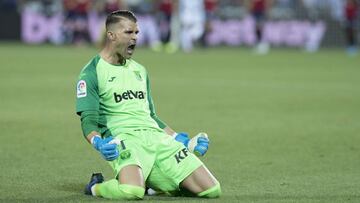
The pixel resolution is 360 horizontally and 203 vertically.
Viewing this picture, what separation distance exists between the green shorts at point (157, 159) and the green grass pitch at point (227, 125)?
0.59 ft

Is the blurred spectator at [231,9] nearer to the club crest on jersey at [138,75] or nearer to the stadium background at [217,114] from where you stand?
the stadium background at [217,114]

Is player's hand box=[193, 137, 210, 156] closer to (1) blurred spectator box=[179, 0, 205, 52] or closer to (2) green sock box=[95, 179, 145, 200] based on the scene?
(2) green sock box=[95, 179, 145, 200]

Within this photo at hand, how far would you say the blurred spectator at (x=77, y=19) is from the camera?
32.2 m

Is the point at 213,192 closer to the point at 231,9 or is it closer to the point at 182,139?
the point at 182,139

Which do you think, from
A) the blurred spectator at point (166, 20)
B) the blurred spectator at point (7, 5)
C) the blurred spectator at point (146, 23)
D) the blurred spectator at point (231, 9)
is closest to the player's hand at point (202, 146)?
the blurred spectator at point (166, 20)

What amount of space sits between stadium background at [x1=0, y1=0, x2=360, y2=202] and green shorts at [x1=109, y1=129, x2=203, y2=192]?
0.18 m

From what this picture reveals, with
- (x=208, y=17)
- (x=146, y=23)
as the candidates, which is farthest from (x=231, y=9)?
(x=146, y=23)

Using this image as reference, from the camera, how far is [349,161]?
9688mm

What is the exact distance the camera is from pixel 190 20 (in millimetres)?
31953

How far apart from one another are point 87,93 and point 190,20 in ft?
81.1

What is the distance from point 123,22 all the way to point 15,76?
12741 mm

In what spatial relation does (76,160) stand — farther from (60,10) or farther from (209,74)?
(60,10)

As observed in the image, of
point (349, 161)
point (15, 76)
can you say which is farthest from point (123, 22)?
point (15, 76)

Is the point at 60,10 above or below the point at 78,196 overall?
below
